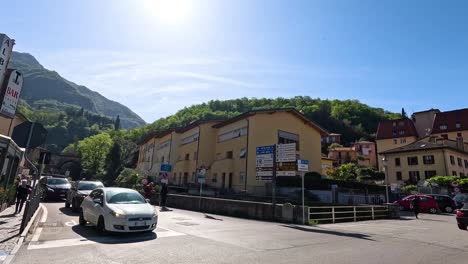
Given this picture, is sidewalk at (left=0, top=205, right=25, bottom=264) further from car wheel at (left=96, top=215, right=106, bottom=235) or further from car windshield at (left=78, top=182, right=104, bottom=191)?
car windshield at (left=78, top=182, right=104, bottom=191)

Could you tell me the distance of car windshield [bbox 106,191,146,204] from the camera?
995 centimetres

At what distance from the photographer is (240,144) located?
32.7 metres

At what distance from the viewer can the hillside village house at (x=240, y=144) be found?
30.8 metres

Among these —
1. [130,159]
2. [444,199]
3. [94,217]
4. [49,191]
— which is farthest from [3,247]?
[130,159]

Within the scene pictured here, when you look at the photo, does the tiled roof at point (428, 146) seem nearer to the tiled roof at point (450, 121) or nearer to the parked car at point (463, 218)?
the tiled roof at point (450, 121)

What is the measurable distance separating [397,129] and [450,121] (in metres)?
10.1

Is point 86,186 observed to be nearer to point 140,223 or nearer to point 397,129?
point 140,223

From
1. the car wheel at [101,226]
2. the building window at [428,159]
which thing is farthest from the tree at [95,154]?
the car wheel at [101,226]

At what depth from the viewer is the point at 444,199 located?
89.9 feet

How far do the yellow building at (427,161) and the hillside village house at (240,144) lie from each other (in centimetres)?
2028

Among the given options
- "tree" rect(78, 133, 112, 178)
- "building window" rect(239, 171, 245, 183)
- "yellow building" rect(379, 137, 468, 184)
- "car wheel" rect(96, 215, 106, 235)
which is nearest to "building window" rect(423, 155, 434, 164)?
"yellow building" rect(379, 137, 468, 184)

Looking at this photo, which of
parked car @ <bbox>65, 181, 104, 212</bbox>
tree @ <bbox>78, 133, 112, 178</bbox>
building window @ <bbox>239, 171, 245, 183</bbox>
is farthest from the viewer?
tree @ <bbox>78, 133, 112, 178</bbox>

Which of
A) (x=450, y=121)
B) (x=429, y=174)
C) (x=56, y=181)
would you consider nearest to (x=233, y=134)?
(x=56, y=181)

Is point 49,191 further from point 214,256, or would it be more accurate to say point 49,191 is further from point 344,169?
point 344,169
